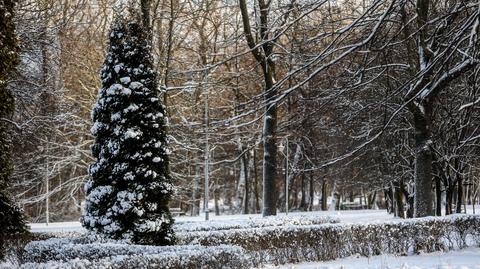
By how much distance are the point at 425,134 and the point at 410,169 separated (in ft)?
33.5

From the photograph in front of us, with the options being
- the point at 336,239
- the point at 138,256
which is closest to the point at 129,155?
the point at 138,256

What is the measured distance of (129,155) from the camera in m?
10.8

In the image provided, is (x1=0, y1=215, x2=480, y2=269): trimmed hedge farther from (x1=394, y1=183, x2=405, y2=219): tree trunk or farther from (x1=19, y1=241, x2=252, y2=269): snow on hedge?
(x1=394, y1=183, x2=405, y2=219): tree trunk

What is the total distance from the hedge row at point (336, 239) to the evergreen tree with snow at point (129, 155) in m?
2.01

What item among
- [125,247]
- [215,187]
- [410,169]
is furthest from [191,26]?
[215,187]

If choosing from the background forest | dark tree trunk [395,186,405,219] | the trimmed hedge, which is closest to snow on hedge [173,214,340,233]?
the background forest

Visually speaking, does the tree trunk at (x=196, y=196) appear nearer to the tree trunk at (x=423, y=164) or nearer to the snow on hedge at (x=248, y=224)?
the snow on hedge at (x=248, y=224)

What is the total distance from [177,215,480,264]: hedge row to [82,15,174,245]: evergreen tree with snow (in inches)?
79.0

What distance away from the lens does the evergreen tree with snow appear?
34.7ft

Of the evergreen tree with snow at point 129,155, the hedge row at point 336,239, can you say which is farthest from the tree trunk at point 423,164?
the evergreen tree with snow at point 129,155

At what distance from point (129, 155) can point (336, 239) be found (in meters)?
5.43

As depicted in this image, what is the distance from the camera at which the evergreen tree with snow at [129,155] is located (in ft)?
34.7

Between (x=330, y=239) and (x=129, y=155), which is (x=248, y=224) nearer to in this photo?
(x=330, y=239)

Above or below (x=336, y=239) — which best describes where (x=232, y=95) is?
above
